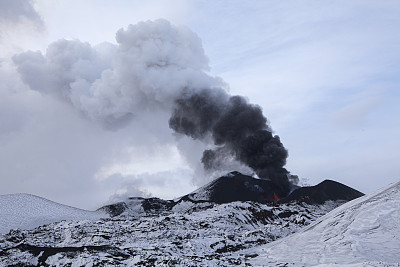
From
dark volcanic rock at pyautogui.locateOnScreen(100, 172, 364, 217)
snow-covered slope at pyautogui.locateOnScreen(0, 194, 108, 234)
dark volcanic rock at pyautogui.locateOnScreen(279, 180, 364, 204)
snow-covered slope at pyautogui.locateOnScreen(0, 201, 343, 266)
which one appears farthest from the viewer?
dark volcanic rock at pyautogui.locateOnScreen(100, 172, 364, 217)

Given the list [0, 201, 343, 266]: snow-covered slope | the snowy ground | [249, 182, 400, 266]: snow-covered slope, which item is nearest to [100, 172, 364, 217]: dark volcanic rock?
[0, 201, 343, 266]: snow-covered slope

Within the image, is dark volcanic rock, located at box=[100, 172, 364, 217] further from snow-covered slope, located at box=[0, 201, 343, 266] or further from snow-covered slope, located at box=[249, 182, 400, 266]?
snow-covered slope, located at box=[249, 182, 400, 266]

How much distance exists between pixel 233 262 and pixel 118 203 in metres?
117

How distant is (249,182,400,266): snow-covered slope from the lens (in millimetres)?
37688

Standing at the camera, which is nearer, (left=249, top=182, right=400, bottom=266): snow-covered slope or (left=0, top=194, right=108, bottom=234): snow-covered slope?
(left=249, top=182, right=400, bottom=266): snow-covered slope

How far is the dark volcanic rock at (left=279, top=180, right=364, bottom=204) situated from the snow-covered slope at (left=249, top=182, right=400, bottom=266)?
78578 millimetres

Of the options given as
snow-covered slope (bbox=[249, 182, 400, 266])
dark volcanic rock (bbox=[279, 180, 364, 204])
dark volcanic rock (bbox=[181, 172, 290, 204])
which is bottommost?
snow-covered slope (bbox=[249, 182, 400, 266])

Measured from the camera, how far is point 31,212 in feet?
385

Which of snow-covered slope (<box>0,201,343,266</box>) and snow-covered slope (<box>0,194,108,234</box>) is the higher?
snow-covered slope (<box>0,194,108,234</box>)

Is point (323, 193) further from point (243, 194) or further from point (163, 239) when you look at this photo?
point (163, 239)

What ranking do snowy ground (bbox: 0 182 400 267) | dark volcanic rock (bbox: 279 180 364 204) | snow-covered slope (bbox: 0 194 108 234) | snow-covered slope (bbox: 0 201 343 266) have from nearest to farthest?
1. snowy ground (bbox: 0 182 400 267)
2. snow-covered slope (bbox: 0 201 343 266)
3. snow-covered slope (bbox: 0 194 108 234)
4. dark volcanic rock (bbox: 279 180 364 204)

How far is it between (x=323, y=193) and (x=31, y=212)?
3680 inches

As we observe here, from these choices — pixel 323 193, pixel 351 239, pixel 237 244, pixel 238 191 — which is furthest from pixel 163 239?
pixel 323 193

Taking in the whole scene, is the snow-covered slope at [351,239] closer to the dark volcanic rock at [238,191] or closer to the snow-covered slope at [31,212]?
the snow-covered slope at [31,212]
